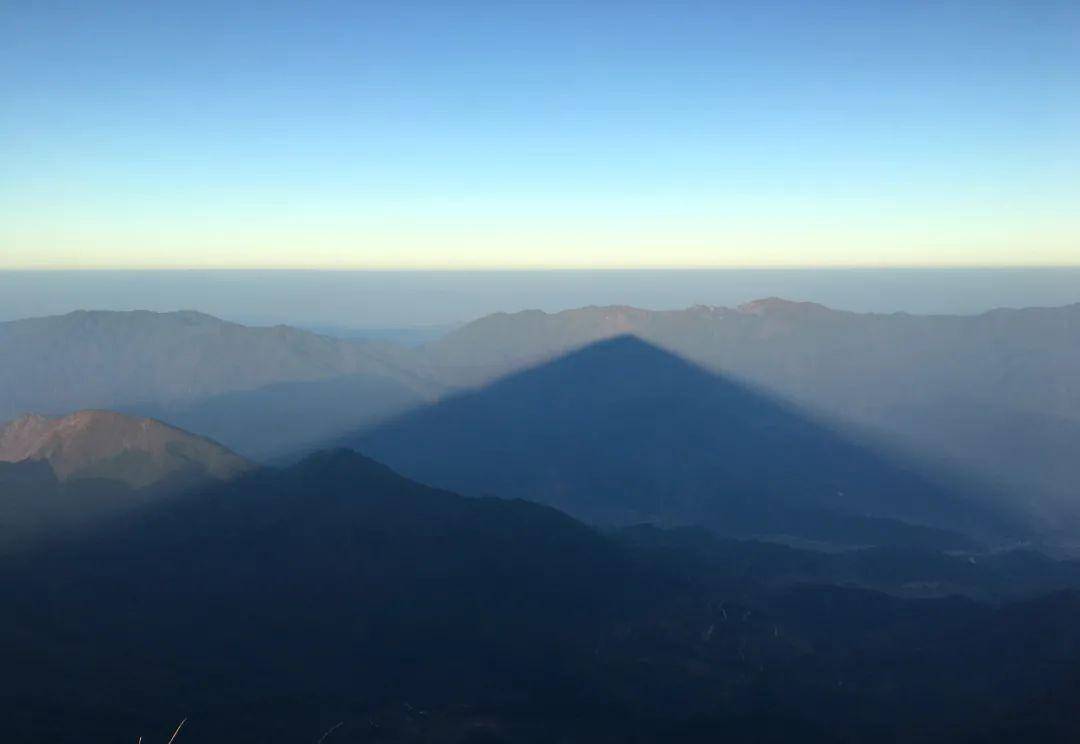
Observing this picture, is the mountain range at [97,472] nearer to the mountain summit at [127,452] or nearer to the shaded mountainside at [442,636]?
the mountain summit at [127,452]

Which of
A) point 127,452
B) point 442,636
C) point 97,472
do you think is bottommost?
point 442,636

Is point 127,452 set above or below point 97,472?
above

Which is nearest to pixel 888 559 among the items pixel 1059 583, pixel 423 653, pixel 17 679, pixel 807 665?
pixel 1059 583

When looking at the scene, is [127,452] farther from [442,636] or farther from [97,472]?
[442,636]

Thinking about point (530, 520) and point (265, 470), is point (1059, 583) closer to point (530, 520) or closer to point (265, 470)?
point (530, 520)

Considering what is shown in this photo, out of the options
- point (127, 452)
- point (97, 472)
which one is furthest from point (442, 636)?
point (97, 472)

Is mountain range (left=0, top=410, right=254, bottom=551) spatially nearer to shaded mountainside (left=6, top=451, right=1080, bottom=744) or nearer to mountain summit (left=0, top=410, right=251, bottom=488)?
mountain summit (left=0, top=410, right=251, bottom=488)
